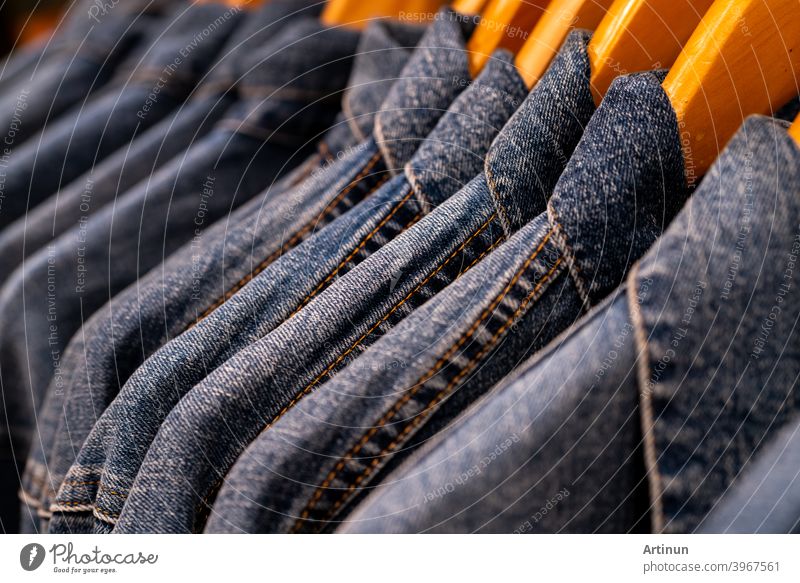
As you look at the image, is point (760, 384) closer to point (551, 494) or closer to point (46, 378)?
point (551, 494)

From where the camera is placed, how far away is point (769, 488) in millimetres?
271

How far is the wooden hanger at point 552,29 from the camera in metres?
0.34

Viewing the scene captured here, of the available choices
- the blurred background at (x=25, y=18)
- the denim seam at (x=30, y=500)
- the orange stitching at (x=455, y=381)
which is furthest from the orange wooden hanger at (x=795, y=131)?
the blurred background at (x=25, y=18)

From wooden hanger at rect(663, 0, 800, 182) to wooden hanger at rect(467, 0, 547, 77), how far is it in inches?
4.5

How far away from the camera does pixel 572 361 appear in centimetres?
24

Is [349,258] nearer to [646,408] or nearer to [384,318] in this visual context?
[384,318]

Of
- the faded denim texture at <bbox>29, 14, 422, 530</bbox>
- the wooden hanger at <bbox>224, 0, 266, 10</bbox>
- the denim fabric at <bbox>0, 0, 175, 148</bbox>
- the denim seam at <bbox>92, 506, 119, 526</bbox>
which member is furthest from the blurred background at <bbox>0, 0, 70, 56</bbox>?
the denim seam at <bbox>92, 506, 119, 526</bbox>

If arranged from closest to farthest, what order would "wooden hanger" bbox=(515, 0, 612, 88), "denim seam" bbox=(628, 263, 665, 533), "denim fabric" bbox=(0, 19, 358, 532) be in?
"denim seam" bbox=(628, 263, 665, 533) → "wooden hanger" bbox=(515, 0, 612, 88) → "denim fabric" bbox=(0, 19, 358, 532)

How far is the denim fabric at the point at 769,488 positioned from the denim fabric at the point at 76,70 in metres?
0.63

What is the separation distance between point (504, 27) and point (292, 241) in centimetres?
18

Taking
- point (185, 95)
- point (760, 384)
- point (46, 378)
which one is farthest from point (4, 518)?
point (760, 384)

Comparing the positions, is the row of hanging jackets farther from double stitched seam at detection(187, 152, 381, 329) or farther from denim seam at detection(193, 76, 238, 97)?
denim seam at detection(193, 76, 238, 97)

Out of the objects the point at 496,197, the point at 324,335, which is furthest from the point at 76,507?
the point at 496,197

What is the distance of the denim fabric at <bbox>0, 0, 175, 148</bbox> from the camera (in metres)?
0.61
